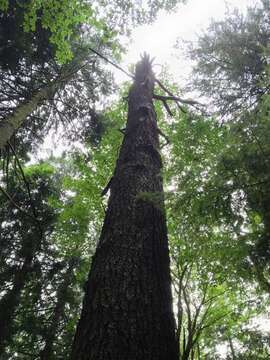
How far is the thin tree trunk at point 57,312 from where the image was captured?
9.32m

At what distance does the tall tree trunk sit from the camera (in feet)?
7.25

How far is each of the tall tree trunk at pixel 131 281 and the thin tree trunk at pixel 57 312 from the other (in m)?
7.69

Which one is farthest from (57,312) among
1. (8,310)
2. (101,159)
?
(101,159)

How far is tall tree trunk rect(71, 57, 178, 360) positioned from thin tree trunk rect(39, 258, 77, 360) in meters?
7.69

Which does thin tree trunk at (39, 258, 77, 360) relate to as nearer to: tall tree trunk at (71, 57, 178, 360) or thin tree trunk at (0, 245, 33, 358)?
thin tree trunk at (0, 245, 33, 358)

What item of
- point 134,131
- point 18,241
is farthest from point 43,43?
point 18,241

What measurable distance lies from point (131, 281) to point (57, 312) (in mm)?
9281

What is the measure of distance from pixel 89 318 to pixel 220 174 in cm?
184

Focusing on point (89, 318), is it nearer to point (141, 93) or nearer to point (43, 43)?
point (141, 93)

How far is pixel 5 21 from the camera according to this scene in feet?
23.7

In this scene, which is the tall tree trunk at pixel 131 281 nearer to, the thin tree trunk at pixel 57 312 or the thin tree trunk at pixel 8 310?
the thin tree trunk at pixel 8 310

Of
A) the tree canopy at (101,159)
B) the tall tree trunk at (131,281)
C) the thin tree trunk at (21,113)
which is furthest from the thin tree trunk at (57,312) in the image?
the tall tree trunk at (131,281)

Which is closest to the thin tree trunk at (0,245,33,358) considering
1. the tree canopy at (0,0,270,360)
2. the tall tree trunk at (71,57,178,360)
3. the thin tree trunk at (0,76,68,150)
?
the tree canopy at (0,0,270,360)

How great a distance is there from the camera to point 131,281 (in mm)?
2633
